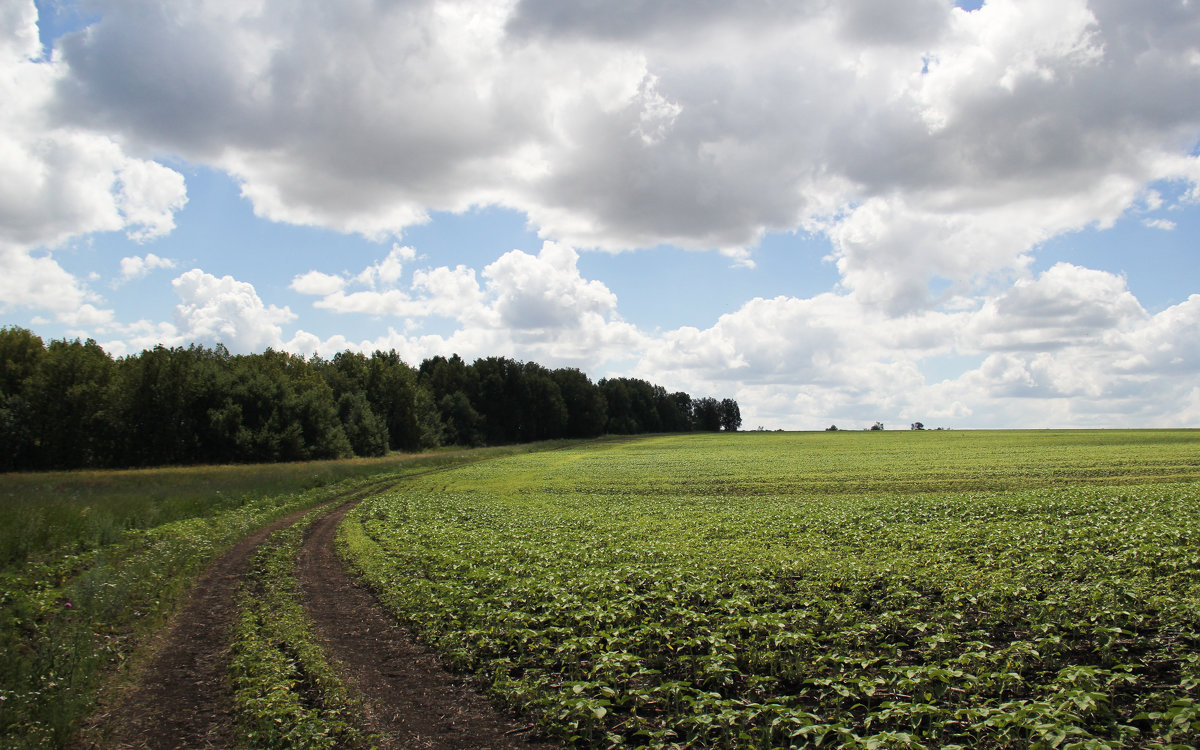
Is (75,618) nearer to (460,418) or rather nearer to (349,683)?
(349,683)

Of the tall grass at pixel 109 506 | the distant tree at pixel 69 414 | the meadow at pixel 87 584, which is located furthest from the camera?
the distant tree at pixel 69 414

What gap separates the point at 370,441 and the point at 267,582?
264 feet

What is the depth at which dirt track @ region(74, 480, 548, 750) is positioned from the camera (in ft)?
26.8

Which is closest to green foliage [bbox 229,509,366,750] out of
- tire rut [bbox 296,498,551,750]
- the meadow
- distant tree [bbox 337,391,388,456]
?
tire rut [bbox 296,498,551,750]

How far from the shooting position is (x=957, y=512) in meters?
24.6

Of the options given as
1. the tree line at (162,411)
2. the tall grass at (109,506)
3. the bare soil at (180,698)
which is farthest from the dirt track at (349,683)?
the tree line at (162,411)

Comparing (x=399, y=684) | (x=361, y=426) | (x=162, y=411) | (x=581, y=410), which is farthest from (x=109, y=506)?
(x=581, y=410)

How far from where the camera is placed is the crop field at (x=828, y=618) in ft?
24.9

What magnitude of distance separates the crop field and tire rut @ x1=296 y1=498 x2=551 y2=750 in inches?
15.4

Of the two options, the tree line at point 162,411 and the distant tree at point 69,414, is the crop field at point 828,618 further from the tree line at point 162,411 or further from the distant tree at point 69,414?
the distant tree at point 69,414

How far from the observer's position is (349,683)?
969 cm

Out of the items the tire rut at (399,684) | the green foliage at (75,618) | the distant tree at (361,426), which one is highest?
the distant tree at (361,426)

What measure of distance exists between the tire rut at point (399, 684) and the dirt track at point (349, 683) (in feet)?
0.05

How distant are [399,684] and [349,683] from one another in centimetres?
70
